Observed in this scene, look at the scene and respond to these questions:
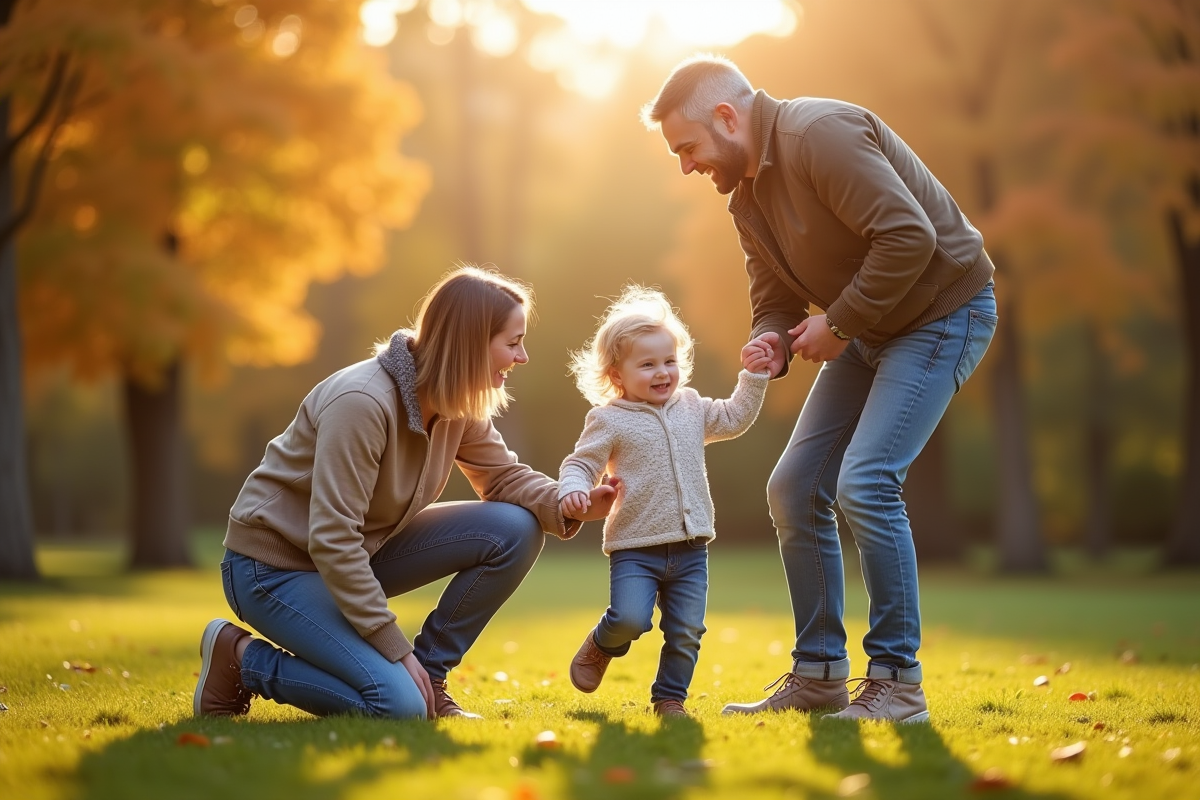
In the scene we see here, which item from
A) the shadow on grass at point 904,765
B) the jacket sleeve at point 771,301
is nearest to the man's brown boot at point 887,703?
the shadow on grass at point 904,765

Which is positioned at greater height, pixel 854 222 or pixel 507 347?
pixel 854 222

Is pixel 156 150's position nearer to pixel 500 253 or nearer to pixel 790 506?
pixel 790 506

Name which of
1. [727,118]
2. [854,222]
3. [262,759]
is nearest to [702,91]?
[727,118]

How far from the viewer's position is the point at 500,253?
2769 cm

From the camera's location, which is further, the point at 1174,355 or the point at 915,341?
the point at 1174,355

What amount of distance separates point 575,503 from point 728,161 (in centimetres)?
133

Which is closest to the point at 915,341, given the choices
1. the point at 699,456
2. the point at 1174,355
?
the point at 699,456

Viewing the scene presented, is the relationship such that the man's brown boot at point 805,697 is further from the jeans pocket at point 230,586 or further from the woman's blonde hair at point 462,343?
the jeans pocket at point 230,586

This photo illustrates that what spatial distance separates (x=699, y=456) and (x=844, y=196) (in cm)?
113

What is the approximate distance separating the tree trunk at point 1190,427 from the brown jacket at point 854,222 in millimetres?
12938

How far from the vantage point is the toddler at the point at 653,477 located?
14.3 feet

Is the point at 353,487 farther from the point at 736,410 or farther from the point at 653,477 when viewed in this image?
the point at 736,410

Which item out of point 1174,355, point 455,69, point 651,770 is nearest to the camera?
point 651,770

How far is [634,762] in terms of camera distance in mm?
3227
